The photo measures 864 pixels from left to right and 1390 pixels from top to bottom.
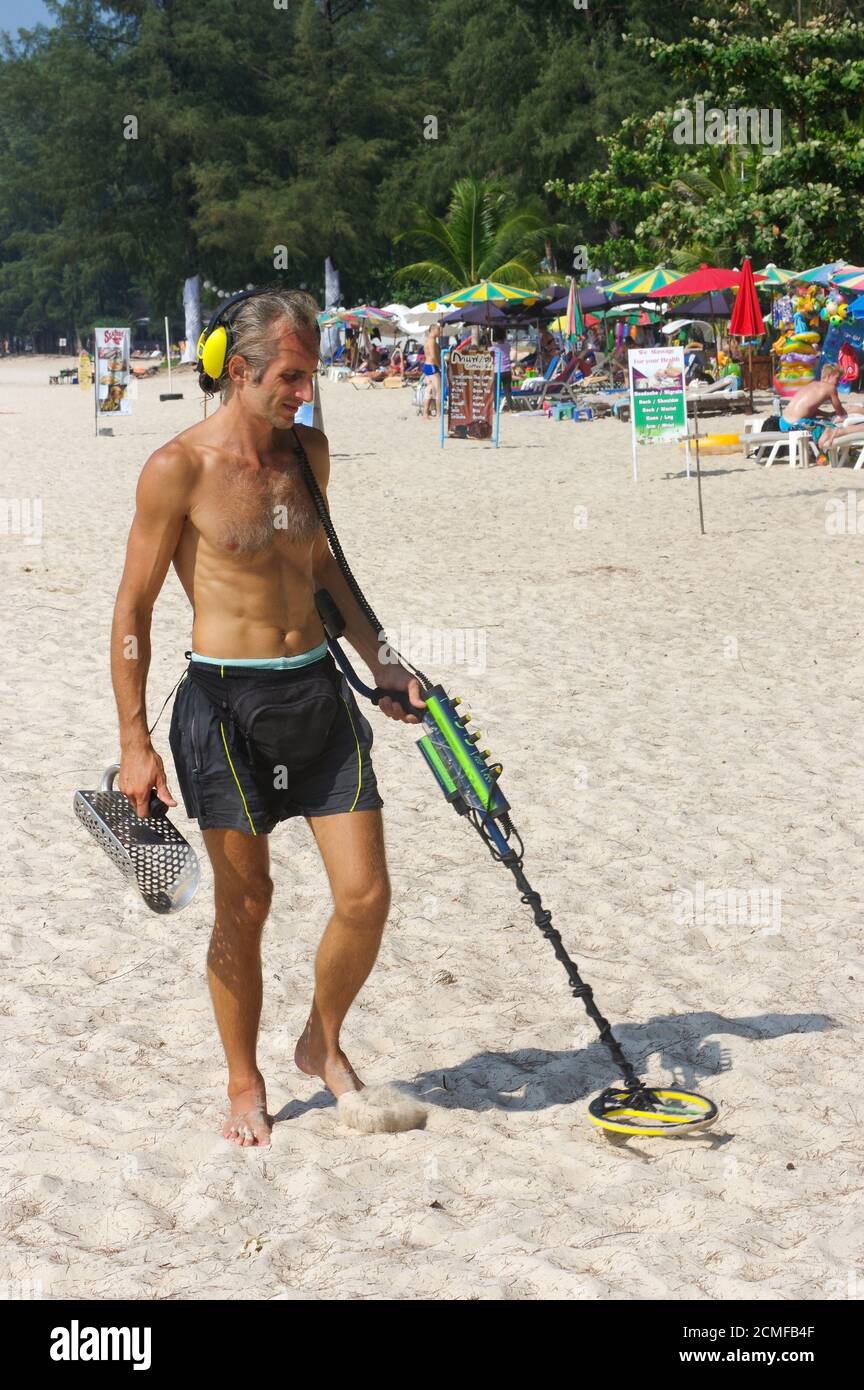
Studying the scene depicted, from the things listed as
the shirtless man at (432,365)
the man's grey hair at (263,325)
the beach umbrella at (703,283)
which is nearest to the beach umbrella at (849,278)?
the beach umbrella at (703,283)

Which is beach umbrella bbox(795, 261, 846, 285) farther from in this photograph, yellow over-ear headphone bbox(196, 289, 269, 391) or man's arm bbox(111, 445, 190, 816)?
man's arm bbox(111, 445, 190, 816)

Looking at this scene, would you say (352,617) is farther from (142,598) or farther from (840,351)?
(840,351)

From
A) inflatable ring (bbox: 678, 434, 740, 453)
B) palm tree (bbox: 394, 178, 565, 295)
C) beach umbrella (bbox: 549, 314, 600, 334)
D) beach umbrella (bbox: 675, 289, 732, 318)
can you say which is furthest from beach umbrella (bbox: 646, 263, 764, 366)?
palm tree (bbox: 394, 178, 565, 295)

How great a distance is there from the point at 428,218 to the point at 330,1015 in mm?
43759

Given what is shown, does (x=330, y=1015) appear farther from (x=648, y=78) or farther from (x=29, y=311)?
(x=29, y=311)

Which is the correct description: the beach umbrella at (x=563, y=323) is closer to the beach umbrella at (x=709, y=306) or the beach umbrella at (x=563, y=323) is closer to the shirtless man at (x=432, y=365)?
the beach umbrella at (x=709, y=306)

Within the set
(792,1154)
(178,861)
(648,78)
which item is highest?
(648,78)

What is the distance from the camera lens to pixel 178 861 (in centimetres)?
358

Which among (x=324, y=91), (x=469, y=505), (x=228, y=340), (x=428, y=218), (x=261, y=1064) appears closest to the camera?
(x=228, y=340)

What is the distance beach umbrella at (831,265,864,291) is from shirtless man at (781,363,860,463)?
127 cm

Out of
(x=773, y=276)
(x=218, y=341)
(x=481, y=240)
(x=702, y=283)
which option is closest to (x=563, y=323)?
(x=481, y=240)

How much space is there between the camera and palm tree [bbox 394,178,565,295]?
42.9 meters

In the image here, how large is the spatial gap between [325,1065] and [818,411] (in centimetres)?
1723

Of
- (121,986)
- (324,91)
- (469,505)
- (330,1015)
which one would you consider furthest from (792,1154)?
(324,91)
